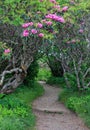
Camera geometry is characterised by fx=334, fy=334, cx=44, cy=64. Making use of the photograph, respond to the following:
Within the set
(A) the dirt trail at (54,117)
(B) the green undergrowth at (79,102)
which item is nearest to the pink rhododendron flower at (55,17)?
(B) the green undergrowth at (79,102)

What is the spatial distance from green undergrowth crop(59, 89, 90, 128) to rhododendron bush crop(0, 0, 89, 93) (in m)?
1.57

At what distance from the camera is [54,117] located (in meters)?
10.2

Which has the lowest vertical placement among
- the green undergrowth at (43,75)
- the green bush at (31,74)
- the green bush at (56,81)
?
the green undergrowth at (43,75)

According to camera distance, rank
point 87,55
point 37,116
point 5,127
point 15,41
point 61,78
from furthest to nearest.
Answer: point 61,78
point 87,55
point 15,41
point 37,116
point 5,127

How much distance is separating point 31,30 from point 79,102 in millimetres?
2854

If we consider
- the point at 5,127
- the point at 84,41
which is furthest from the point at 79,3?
the point at 5,127

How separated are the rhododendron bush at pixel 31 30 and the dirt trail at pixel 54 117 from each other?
1320mm

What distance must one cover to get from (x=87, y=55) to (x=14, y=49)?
2554 millimetres

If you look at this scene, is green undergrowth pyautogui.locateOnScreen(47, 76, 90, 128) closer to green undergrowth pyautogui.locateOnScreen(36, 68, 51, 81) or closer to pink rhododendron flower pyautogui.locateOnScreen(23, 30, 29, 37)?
pink rhododendron flower pyautogui.locateOnScreen(23, 30, 29, 37)

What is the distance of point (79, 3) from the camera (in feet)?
36.7

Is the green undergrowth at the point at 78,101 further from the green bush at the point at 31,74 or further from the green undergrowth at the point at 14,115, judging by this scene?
the green bush at the point at 31,74

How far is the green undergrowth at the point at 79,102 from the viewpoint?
9.69m

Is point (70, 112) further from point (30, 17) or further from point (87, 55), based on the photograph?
point (30, 17)

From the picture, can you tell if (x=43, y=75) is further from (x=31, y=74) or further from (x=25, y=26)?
(x=25, y=26)
